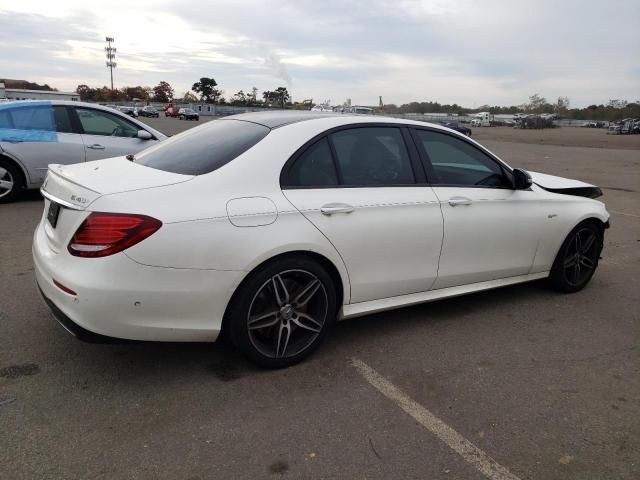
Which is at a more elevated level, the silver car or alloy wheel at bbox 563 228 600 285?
the silver car

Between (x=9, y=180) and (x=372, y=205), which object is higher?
(x=372, y=205)

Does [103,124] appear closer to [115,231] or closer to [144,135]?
[144,135]

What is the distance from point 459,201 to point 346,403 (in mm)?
1771

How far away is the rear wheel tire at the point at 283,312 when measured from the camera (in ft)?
10.1

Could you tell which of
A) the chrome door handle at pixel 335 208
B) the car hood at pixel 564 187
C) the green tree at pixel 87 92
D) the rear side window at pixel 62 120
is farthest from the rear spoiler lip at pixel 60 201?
the green tree at pixel 87 92

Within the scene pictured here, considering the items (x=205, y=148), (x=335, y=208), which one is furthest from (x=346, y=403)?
(x=205, y=148)

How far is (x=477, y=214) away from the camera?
404cm

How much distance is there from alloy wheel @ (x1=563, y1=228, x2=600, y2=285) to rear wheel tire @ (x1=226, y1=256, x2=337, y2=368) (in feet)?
8.63

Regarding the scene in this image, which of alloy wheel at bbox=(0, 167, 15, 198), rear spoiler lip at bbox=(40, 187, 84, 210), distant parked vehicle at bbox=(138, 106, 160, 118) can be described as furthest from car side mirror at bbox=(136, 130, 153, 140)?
distant parked vehicle at bbox=(138, 106, 160, 118)

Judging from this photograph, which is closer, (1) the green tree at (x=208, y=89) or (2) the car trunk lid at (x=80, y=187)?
(2) the car trunk lid at (x=80, y=187)

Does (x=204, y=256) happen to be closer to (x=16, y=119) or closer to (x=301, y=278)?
(x=301, y=278)

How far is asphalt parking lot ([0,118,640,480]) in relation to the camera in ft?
8.16

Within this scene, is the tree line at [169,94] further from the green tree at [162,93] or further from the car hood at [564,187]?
the car hood at [564,187]

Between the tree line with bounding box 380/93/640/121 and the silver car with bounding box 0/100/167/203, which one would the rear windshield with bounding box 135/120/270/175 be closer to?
the silver car with bounding box 0/100/167/203
